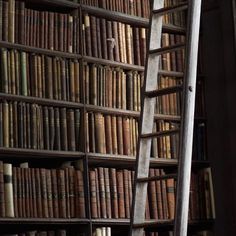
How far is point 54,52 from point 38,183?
0.78 meters

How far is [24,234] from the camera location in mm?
4336

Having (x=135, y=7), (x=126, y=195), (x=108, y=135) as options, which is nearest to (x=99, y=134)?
(x=108, y=135)

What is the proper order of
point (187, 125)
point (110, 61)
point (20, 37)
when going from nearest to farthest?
point (187, 125), point (20, 37), point (110, 61)

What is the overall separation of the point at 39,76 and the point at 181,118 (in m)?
0.89

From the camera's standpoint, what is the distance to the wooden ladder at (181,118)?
4113 mm

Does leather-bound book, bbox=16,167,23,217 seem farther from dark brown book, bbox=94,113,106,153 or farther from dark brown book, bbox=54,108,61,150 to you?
dark brown book, bbox=94,113,106,153

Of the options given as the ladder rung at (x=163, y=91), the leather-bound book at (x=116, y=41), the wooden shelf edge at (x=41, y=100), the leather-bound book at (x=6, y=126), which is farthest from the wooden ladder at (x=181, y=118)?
the leather-bound book at (x=6, y=126)

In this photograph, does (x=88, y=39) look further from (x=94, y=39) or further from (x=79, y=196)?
(x=79, y=196)

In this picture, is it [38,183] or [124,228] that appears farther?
[124,228]

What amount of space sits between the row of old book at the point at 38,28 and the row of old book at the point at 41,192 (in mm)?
715

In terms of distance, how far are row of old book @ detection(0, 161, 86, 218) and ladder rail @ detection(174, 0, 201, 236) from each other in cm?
71

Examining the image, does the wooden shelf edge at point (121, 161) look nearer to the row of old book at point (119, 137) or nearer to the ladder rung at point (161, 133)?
the row of old book at point (119, 137)

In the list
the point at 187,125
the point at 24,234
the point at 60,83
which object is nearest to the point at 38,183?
the point at 24,234

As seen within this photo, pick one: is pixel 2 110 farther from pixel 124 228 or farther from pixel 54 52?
pixel 124 228
